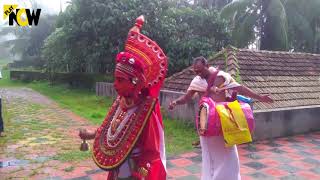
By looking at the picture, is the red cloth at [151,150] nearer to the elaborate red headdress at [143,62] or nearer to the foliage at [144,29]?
the elaborate red headdress at [143,62]

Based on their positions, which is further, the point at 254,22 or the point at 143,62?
the point at 254,22

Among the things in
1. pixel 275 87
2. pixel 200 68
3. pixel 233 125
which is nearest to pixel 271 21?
pixel 275 87

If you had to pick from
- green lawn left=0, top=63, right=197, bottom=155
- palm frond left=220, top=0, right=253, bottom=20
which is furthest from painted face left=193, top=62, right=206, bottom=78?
palm frond left=220, top=0, right=253, bottom=20

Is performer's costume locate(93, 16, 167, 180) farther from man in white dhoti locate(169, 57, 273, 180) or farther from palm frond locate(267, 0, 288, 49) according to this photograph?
palm frond locate(267, 0, 288, 49)

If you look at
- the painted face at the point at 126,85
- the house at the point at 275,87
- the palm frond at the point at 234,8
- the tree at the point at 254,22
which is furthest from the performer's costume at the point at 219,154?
the palm frond at the point at 234,8

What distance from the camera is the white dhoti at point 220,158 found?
11.0 ft

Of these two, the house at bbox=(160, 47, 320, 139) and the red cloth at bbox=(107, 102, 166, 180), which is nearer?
the red cloth at bbox=(107, 102, 166, 180)

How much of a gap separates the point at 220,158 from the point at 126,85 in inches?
57.5

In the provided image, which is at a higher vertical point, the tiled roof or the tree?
the tree

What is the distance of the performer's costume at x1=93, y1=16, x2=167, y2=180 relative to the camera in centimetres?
236

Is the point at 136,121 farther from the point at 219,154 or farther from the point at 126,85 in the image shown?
the point at 219,154

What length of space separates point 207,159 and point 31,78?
22.9 metres

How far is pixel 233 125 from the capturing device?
3111 millimetres

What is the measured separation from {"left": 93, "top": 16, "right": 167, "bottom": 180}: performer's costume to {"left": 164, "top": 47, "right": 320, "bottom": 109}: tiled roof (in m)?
5.18
